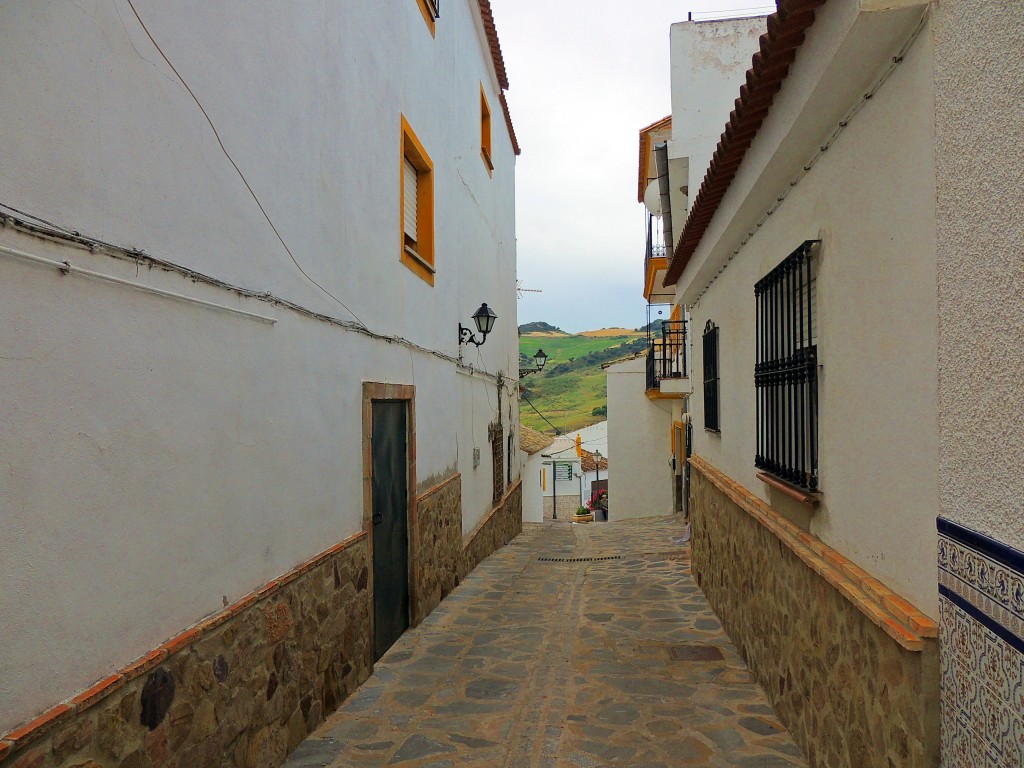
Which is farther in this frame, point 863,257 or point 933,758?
point 863,257

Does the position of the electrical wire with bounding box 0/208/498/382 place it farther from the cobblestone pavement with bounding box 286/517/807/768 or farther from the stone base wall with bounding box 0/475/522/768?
the cobblestone pavement with bounding box 286/517/807/768

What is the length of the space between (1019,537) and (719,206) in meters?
4.84

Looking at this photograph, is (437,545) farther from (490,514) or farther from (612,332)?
(612,332)

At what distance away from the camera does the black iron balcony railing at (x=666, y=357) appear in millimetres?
19469

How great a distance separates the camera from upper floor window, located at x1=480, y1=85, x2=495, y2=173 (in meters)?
12.8

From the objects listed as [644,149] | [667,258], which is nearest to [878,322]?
[667,258]

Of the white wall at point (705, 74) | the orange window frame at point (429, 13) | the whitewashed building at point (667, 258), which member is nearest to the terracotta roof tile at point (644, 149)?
the whitewashed building at point (667, 258)

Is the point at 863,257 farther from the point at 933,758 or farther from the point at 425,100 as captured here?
the point at 425,100

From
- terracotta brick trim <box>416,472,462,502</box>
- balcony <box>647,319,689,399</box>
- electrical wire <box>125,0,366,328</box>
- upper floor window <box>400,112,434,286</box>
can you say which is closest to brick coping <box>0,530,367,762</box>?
electrical wire <box>125,0,366,328</box>

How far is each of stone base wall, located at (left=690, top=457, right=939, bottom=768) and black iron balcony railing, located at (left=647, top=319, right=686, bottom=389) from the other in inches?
508

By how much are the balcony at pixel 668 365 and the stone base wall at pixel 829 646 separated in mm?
12514

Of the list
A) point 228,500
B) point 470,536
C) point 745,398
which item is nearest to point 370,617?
point 228,500

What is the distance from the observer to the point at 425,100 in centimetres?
831

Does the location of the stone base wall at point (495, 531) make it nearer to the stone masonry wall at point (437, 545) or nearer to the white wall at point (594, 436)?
the stone masonry wall at point (437, 545)
